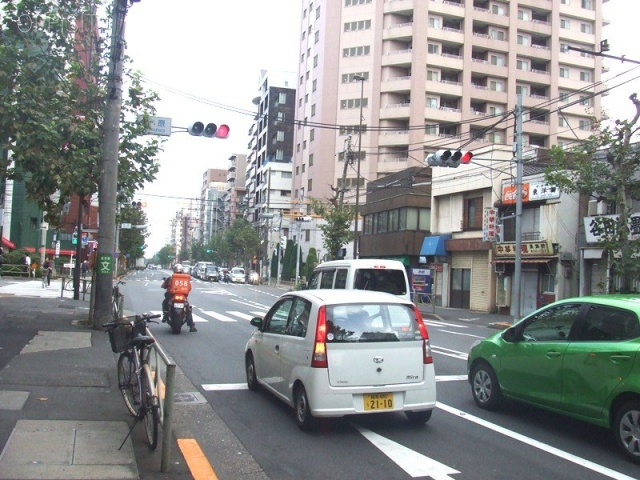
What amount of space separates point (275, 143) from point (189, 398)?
8628 cm

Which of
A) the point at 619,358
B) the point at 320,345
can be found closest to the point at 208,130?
the point at 320,345

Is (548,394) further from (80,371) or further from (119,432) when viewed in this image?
(80,371)

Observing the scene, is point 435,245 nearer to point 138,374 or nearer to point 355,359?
point 355,359

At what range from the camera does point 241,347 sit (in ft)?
43.5

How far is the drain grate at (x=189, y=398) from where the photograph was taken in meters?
7.96

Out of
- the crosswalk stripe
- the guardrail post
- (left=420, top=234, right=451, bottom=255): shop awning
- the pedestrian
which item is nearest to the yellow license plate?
the guardrail post

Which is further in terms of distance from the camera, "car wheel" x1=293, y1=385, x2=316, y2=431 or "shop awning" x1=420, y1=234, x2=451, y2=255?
"shop awning" x1=420, y1=234, x2=451, y2=255

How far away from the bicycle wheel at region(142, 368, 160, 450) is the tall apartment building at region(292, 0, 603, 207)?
53.5 metres

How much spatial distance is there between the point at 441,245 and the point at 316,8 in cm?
4657

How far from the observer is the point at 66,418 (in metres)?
6.42

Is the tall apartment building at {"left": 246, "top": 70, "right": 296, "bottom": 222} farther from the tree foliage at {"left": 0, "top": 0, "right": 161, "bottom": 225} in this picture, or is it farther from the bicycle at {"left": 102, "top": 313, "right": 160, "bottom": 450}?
the bicycle at {"left": 102, "top": 313, "right": 160, "bottom": 450}

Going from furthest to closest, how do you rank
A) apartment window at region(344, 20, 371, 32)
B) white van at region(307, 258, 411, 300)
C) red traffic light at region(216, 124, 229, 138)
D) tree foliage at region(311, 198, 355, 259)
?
1. apartment window at region(344, 20, 371, 32)
2. tree foliage at region(311, 198, 355, 259)
3. red traffic light at region(216, 124, 229, 138)
4. white van at region(307, 258, 411, 300)

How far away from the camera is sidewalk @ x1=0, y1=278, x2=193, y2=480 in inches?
199

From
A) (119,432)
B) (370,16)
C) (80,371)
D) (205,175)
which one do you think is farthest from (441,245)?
(205,175)
